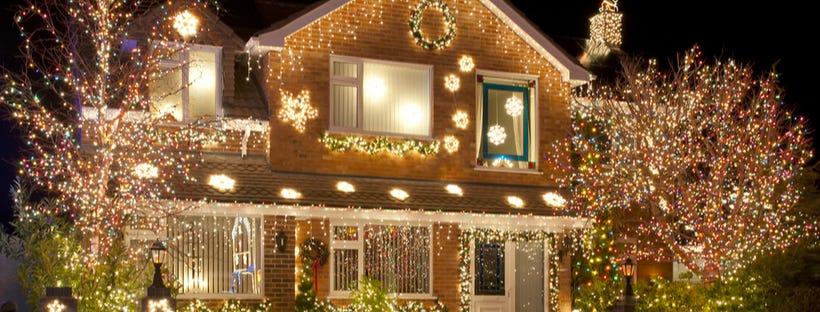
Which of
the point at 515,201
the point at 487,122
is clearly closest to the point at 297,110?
the point at 487,122

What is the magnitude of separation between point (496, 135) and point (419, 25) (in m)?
2.76

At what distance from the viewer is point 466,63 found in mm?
→ 21594

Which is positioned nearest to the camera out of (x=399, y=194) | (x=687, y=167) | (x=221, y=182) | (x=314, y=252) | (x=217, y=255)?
(x=221, y=182)

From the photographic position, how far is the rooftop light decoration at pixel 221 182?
60.8 ft

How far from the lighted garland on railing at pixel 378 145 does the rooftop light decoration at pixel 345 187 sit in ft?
2.22

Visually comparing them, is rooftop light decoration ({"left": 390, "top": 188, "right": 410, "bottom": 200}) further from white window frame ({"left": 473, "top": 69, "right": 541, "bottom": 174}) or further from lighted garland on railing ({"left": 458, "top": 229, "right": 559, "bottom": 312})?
white window frame ({"left": 473, "top": 69, "right": 541, "bottom": 174})

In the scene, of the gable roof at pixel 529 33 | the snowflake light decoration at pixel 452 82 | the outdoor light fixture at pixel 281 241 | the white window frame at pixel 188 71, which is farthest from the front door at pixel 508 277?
the white window frame at pixel 188 71

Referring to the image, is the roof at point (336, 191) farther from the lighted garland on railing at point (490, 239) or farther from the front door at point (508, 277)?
the front door at point (508, 277)

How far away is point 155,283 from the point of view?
16.0 metres

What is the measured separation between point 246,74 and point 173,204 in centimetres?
393

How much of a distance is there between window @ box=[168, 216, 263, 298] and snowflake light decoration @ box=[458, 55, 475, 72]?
16.8 ft

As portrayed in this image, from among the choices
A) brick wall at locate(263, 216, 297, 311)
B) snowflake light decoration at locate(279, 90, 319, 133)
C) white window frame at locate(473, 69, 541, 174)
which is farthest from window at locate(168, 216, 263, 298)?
white window frame at locate(473, 69, 541, 174)

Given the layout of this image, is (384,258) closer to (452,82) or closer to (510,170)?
(510,170)

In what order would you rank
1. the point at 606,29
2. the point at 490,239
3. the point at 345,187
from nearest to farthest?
the point at 345,187, the point at 490,239, the point at 606,29
